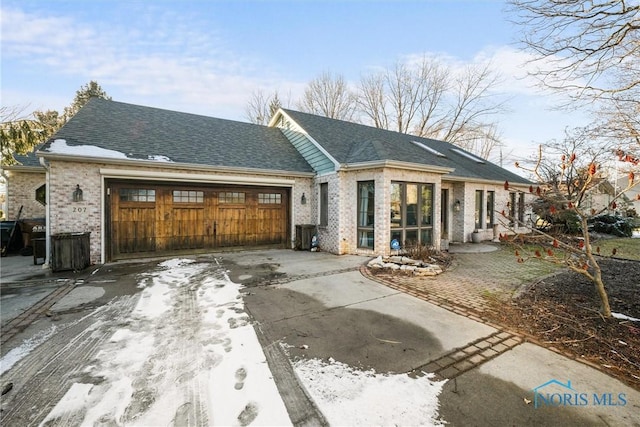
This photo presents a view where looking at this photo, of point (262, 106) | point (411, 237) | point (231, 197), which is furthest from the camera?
point (262, 106)

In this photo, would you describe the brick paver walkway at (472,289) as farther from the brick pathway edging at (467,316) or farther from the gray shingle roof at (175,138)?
the gray shingle roof at (175,138)

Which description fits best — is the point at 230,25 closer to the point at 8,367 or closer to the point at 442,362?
the point at 8,367

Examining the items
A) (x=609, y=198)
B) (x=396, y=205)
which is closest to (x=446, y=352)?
(x=396, y=205)

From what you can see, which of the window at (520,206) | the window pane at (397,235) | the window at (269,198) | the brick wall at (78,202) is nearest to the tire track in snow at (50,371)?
the brick wall at (78,202)

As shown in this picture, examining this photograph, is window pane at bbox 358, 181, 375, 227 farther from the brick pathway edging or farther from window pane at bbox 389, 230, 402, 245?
the brick pathway edging

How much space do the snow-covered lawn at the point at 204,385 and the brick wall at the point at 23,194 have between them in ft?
40.2

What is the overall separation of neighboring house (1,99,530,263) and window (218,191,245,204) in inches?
1.4

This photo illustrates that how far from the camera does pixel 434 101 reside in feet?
76.3

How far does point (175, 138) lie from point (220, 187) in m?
2.44

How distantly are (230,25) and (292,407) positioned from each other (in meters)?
11.2

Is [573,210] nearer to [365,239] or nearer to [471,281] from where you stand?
[471,281]

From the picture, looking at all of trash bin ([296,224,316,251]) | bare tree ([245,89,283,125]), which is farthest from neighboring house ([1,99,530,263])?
bare tree ([245,89,283,125])

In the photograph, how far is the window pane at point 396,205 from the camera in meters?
8.21

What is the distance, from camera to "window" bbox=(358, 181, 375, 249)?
328 inches
